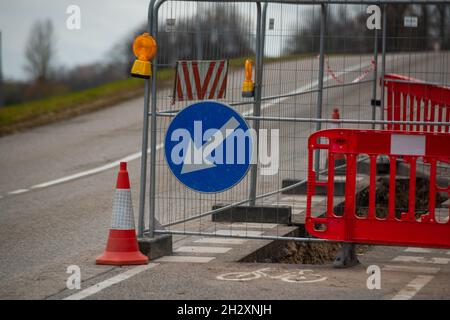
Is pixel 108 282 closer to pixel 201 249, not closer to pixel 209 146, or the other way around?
pixel 209 146

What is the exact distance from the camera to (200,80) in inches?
432

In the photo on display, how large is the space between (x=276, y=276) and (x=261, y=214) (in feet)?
8.03

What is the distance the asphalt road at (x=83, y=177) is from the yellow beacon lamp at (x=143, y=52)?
1.86ft

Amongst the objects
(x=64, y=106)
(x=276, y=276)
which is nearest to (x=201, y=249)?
(x=276, y=276)

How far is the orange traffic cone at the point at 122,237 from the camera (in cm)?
Result: 1020

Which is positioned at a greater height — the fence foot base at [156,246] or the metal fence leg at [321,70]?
the metal fence leg at [321,70]

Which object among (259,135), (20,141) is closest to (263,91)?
(259,135)

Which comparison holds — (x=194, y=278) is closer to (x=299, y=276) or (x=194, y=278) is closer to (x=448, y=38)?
(x=299, y=276)

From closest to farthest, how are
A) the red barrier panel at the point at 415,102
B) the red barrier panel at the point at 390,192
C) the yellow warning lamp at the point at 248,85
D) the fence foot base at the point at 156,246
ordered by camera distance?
the red barrier panel at the point at 390,192, the fence foot base at the point at 156,246, the yellow warning lamp at the point at 248,85, the red barrier panel at the point at 415,102

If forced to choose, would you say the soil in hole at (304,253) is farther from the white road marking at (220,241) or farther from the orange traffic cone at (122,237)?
the orange traffic cone at (122,237)

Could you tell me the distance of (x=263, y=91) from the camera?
42.3ft

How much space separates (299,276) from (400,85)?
275 inches

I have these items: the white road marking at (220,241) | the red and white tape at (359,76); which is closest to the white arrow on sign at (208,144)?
the white road marking at (220,241)

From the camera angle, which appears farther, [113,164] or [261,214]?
[113,164]
